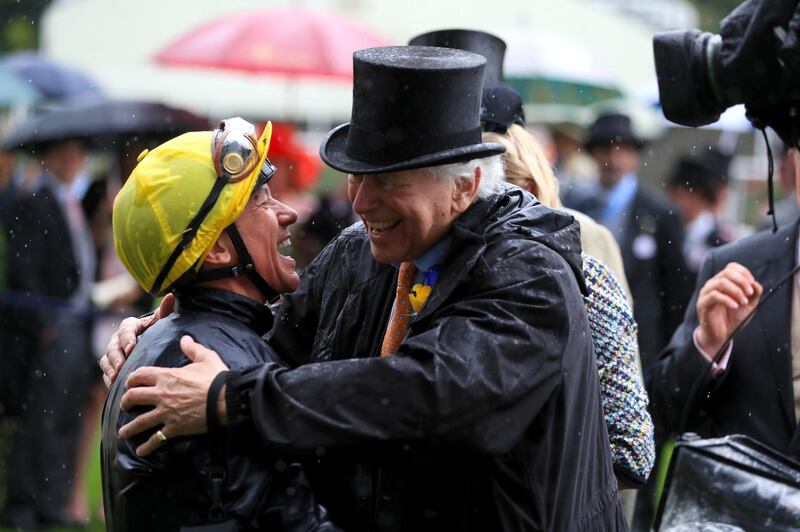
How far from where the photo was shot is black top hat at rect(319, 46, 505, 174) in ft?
10.7

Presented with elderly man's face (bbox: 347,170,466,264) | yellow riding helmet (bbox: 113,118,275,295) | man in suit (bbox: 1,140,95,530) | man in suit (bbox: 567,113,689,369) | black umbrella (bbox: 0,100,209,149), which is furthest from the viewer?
black umbrella (bbox: 0,100,209,149)

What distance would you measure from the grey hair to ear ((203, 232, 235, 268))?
0.66 meters

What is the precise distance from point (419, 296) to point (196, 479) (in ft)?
2.50

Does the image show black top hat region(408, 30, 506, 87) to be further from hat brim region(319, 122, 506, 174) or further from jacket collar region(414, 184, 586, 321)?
hat brim region(319, 122, 506, 174)

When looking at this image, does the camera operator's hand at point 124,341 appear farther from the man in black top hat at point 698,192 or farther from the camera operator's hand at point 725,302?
the man in black top hat at point 698,192

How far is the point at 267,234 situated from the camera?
12.1 feet

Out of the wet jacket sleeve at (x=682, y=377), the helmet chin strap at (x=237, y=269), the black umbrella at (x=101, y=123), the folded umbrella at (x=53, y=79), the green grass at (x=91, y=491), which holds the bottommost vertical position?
the green grass at (x=91, y=491)

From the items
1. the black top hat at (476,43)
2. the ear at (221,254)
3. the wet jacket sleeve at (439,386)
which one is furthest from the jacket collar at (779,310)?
the ear at (221,254)

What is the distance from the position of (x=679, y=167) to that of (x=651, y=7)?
28.4m

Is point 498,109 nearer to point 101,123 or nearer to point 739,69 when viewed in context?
point 739,69

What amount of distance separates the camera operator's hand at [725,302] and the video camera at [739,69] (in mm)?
539

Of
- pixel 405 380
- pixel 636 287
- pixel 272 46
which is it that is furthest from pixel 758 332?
pixel 272 46

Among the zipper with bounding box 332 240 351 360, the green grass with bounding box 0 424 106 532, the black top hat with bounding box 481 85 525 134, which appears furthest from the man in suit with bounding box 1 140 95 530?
the zipper with bounding box 332 240 351 360

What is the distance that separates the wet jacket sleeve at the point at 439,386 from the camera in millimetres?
3076
